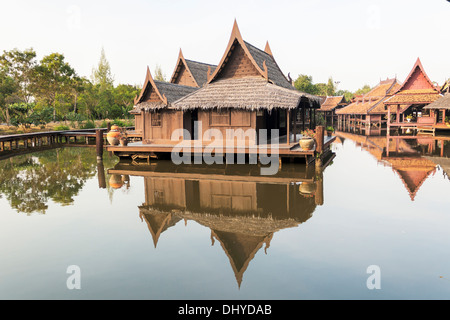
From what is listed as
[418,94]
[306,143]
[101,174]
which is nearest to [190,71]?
[101,174]

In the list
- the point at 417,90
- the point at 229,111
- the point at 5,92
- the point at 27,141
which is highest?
the point at 5,92

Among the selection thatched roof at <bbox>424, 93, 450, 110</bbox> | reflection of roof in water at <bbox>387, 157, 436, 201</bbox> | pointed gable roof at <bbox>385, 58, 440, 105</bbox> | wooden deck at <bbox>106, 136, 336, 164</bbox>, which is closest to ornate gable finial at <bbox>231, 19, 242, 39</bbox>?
wooden deck at <bbox>106, 136, 336, 164</bbox>

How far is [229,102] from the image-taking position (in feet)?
53.3

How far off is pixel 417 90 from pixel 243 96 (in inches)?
1070

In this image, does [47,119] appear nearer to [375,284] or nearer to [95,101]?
[95,101]

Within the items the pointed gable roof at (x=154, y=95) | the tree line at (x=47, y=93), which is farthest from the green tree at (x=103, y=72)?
the pointed gable roof at (x=154, y=95)

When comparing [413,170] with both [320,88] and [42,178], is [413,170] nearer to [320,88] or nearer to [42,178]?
[42,178]

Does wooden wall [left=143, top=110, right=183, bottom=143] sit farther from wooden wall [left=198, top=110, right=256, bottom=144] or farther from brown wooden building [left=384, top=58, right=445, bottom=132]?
brown wooden building [left=384, top=58, right=445, bottom=132]

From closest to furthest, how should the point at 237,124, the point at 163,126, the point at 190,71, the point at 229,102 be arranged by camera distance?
the point at 229,102
the point at 237,124
the point at 163,126
the point at 190,71

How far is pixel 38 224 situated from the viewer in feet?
25.9

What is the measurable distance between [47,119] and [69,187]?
78.7ft

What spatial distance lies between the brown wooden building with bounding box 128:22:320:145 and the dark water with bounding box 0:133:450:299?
416 centimetres

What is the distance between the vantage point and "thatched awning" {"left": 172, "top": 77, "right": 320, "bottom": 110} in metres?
15.6

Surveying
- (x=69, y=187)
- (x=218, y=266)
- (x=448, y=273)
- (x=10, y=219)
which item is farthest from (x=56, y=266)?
(x=69, y=187)
